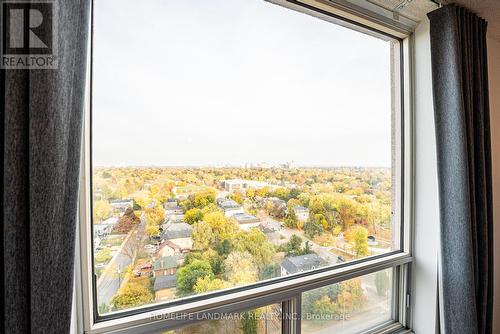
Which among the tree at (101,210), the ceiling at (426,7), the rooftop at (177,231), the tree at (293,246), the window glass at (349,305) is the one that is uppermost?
the ceiling at (426,7)

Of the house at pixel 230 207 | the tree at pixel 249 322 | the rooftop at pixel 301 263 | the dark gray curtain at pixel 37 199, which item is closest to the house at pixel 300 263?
the rooftop at pixel 301 263

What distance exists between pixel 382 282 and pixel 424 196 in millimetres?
598

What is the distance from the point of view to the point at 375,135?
1.50 m

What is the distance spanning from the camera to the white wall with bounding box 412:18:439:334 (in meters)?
1.43

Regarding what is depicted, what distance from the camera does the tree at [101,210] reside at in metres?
0.85

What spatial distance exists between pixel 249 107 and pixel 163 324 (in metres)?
0.95

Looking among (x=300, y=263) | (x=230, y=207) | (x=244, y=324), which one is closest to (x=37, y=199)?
(x=230, y=207)

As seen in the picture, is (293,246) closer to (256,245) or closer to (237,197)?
(256,245)

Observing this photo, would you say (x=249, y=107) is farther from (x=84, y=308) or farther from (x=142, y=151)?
(x=84, y=308)

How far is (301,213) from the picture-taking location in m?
1.24

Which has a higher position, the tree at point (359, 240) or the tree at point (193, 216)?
the tree at point (193, 216)

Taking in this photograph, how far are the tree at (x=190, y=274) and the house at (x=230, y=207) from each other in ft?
0.74

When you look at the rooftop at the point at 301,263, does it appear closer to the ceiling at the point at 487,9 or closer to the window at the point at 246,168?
the window at the point at 246,168

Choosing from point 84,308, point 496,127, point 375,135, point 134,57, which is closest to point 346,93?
point 375,135
